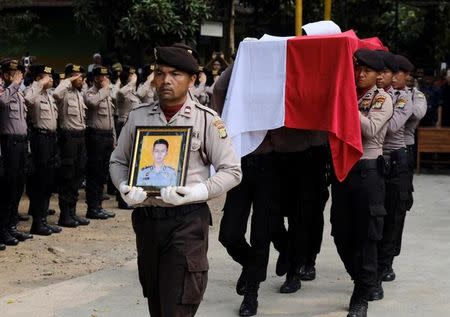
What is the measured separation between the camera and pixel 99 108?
38.0 ft

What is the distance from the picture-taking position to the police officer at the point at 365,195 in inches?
253

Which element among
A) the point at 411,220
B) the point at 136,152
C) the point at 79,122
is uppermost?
the point at 136,152

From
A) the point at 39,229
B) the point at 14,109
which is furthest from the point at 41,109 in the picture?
the point at 39,229

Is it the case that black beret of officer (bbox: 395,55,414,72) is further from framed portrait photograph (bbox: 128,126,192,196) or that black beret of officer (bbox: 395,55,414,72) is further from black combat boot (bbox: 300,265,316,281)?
framed portrait photograph (bbox: 128,126,192,196)

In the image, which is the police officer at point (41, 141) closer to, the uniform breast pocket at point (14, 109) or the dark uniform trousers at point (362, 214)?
the uniform breast pocket at point (14, 109)

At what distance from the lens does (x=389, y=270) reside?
7.83 m

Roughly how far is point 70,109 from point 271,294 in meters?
4.40

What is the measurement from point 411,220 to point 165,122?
720cm

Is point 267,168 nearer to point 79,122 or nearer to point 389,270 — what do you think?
point 389,270

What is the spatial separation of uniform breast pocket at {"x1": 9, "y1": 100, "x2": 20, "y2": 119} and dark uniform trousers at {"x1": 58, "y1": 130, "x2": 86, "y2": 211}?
122 centimetres

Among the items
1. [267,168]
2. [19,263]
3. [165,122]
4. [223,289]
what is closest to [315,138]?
[267,168]

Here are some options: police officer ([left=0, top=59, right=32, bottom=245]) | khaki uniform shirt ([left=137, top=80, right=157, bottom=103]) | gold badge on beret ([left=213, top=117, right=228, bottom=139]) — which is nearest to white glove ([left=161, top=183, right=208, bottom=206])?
gold badge on beret ([left=213, top=117, right=228, bottom=139])

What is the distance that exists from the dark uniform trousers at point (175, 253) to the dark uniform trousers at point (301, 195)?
2.45 meters

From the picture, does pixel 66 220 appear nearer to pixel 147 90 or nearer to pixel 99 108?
pixel 99 108
